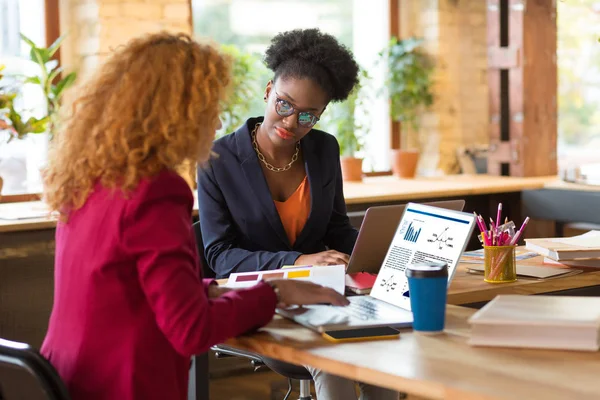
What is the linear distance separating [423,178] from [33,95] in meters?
2.35

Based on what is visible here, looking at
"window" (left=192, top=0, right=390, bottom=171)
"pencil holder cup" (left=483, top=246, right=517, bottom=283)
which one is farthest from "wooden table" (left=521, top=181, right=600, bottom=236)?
"pencil holder cup" (left=483, top=246, right=517, bottom=283)

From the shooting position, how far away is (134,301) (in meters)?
1.75

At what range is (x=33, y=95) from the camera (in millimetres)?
4734

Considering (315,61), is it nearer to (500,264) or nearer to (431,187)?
Answer: (500,264)

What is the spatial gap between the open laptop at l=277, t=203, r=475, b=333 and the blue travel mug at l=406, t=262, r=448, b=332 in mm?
62

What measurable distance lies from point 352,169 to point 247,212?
2.53m

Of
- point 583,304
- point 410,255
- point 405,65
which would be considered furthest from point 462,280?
point 405,65

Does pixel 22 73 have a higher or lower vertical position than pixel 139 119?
higher

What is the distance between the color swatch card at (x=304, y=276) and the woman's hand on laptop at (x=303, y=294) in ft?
0.80

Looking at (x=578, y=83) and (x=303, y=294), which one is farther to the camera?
(x=578, y=83)

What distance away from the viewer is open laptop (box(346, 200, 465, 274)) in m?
2.42

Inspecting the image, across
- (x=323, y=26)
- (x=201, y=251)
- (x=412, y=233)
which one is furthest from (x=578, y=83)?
(x=412, y=233)

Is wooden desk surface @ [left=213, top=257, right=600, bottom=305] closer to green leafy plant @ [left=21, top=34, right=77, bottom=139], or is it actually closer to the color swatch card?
the color swatch card

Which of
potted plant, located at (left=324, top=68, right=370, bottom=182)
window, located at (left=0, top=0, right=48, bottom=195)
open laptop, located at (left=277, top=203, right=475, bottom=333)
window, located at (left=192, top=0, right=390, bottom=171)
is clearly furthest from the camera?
potted plant, located at (left=324, top=68, right=370, bottom=182)
